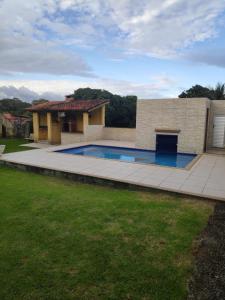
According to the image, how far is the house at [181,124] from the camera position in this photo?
1554 centimetres

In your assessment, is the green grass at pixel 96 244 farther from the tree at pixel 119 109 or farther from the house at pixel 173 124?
the tree at pixel 119 109

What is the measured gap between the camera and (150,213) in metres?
5.83

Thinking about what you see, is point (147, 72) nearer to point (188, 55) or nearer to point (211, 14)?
point (188, 55)

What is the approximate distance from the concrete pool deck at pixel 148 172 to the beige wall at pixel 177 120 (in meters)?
2.70

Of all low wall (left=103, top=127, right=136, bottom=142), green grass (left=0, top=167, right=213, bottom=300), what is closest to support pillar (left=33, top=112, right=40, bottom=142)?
low wall (left=103, top=127, right=136, bottom=142)

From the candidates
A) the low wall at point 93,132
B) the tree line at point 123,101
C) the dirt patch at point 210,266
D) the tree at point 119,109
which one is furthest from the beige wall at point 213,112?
the tree at point 119,109

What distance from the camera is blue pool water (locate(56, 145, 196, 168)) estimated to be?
14258 millimetres

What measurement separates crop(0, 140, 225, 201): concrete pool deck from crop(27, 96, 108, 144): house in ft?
23.9

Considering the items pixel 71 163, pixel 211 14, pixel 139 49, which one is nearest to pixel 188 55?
pixel 139 49

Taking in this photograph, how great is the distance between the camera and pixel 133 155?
16203 mm

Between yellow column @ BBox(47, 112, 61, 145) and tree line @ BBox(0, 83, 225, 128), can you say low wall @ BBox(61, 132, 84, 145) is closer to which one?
yellow column @ BBox(47, 112, 61, 145)

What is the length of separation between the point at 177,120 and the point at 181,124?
0.42 meters

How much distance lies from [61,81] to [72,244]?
92.5 ft

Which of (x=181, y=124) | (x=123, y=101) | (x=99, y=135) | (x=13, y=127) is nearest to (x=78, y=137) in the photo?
(x=99, y=135)
